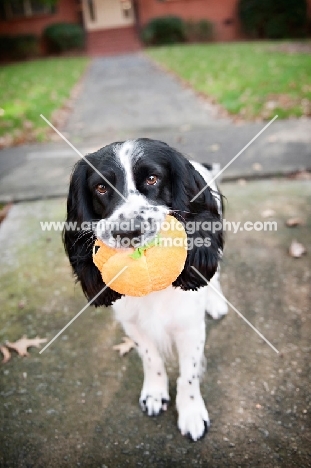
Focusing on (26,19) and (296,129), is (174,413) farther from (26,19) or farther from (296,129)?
(26,19)

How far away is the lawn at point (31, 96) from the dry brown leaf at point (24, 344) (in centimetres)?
458

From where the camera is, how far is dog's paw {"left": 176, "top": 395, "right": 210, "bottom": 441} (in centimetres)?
206

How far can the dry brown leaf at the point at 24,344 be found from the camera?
2.64 metres

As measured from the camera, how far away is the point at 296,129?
5.70m

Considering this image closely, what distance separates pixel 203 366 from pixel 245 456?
57 centimetres

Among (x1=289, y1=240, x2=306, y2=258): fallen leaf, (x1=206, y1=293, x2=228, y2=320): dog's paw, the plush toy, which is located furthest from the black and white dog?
(x1=289, y1=240, x2=306, y2=258): fallen leaf

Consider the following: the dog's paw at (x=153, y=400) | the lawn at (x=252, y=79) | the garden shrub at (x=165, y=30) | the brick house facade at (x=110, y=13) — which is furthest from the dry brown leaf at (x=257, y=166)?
the brick house facade at (x=110, y=13)

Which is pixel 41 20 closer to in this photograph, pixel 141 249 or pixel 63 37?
pixel 63 37

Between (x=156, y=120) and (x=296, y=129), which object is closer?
(x=296, y=129)

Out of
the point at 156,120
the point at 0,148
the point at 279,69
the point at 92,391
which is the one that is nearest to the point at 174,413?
the point at 92,391

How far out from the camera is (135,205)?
1.80m

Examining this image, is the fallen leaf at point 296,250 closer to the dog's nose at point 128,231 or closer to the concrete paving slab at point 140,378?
the concrete paving slab at point 140,378

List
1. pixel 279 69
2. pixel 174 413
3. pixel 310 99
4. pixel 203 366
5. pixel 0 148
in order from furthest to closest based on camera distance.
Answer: pixel 279 69 < pixel 310 99 < pixel 0 148 < pixel 203 366 < pixel 174 413

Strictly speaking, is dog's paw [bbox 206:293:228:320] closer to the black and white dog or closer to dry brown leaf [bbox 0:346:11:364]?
the black and white dog
